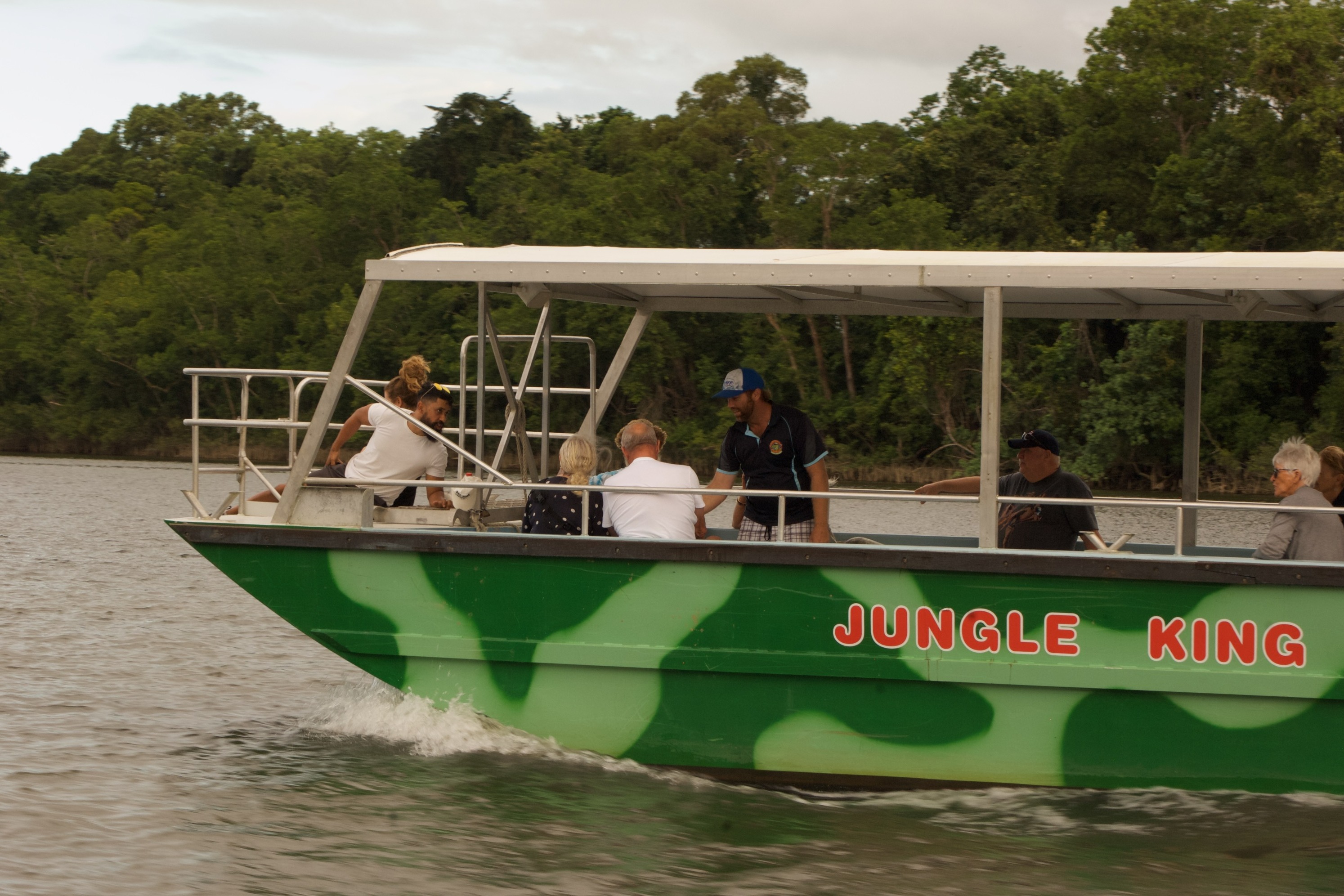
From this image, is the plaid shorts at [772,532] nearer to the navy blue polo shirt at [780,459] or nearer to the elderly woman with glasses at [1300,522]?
the navy blue polo shirt at [780,459]

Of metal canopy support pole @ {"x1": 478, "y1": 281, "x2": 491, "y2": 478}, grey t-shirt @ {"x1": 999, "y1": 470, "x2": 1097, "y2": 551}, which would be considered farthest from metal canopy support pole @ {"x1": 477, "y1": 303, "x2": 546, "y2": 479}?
grey t-shirt @ {"x1": 999, "y1": 470, "x2": 1097, "y2": 551}

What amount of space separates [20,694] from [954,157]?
41642mm

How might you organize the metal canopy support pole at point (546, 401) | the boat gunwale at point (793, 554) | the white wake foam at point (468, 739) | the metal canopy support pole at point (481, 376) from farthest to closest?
the metal canopy support pole at point (546, 401) → the metal canopy support pole at point (481, 376) → the white wake foam at point (468, 739) → the boat gunwale at point (793, 554)

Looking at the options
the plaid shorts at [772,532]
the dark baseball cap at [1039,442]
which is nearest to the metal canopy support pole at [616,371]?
the plaid shorts at [772,532]

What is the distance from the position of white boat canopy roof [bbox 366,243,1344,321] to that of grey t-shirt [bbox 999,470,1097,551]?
0.94 meters

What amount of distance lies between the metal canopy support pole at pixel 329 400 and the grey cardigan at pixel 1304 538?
13.0 ft

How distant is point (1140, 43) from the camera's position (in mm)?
46312

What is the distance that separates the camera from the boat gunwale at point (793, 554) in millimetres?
5684

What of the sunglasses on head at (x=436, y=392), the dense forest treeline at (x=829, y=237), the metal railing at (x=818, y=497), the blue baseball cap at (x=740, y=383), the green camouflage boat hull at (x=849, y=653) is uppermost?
the dense forest treeline at (x=829, y=237)

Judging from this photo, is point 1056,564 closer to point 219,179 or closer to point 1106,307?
point 1106,307

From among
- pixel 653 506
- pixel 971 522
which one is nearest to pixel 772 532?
pixel 653 506

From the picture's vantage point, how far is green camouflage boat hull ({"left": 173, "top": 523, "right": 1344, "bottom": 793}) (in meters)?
5.76

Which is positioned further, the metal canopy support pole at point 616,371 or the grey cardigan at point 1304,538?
the metal canopy support pole at point 616,371

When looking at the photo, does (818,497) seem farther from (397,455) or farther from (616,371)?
(616,371)
